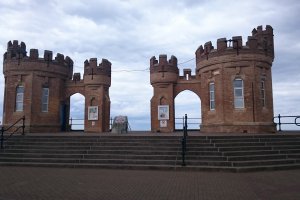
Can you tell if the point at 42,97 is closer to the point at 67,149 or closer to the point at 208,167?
the point at 67,149

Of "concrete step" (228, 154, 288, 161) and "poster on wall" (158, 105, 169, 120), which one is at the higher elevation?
"poster on wall" (158, 105, 169, 120)

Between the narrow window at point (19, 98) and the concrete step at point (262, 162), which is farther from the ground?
the narrow window at point (19, 98)

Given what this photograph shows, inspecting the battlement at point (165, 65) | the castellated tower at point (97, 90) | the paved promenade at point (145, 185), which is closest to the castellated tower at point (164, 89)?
the battlement at point (165, 65)

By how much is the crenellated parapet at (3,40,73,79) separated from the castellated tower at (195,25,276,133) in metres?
12.2

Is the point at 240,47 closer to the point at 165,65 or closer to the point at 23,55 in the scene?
the point at 165,65

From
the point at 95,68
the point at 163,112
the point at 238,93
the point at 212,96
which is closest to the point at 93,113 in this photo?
the point at 95,68

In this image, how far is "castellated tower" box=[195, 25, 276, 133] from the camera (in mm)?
21812

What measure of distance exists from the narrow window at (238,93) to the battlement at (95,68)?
35.7 feet

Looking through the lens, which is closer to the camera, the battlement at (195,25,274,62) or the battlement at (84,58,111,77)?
the battlement at (195,25,274,62)

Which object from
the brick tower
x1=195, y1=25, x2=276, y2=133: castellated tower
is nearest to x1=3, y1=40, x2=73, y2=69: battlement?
the brick tower

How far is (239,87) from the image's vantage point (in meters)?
22.3

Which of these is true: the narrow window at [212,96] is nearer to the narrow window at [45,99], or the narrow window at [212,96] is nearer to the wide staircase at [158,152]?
the wide staircase at [158,152]

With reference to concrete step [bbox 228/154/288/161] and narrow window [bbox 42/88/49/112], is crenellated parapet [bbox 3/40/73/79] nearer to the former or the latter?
narrow window [bbox 42/88/49/112]

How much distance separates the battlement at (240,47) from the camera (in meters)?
22.4
